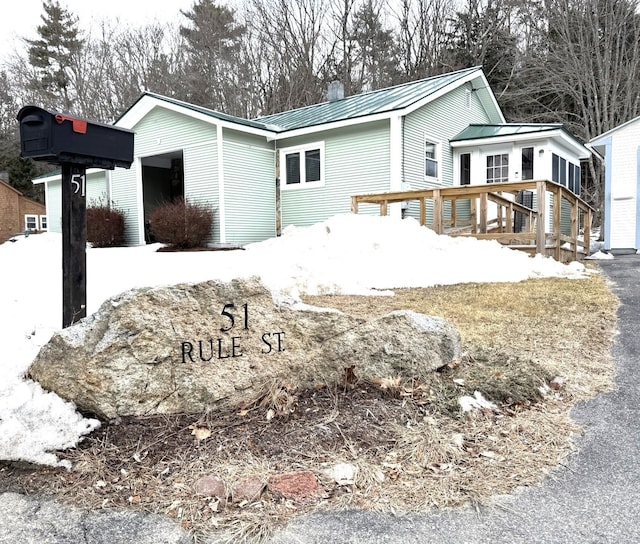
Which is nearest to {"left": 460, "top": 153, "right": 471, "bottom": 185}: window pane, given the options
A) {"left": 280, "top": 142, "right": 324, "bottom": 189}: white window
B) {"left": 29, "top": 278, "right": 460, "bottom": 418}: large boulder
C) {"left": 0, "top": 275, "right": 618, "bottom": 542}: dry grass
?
{"left": 280, "top": 142, "right": 324, "bottom": 189}: white window

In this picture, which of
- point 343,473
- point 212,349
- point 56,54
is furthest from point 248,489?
point 56,54

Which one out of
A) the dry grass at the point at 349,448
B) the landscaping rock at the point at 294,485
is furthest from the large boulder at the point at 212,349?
the landscaping rock at the point at 294,485

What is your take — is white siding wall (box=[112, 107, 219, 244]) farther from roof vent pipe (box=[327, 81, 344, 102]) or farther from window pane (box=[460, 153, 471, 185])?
window pane (box=[460, 153, 471, 185])

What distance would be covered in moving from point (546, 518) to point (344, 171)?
1195 cm

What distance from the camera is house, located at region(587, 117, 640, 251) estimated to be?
41.3ft

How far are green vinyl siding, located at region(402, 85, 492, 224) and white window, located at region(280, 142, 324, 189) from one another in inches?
94.4

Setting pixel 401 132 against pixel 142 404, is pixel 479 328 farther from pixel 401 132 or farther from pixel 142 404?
pixel 401 132

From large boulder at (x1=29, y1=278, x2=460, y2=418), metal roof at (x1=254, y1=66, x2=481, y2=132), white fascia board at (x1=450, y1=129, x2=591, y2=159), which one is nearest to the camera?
large boulder at (x1=29, y1=278, x2=460, y2=418)

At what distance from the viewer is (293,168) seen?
47.0 feet

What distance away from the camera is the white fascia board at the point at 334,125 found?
12.0 m

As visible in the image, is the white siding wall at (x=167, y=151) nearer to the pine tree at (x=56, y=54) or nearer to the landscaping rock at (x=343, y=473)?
the landscaping rock at (x=343, y=473)

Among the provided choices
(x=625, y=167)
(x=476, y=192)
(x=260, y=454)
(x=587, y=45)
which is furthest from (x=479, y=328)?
(x=587, y=45)

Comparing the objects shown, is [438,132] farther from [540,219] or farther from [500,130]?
[540,219]

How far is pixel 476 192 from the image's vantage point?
900 centimetres
